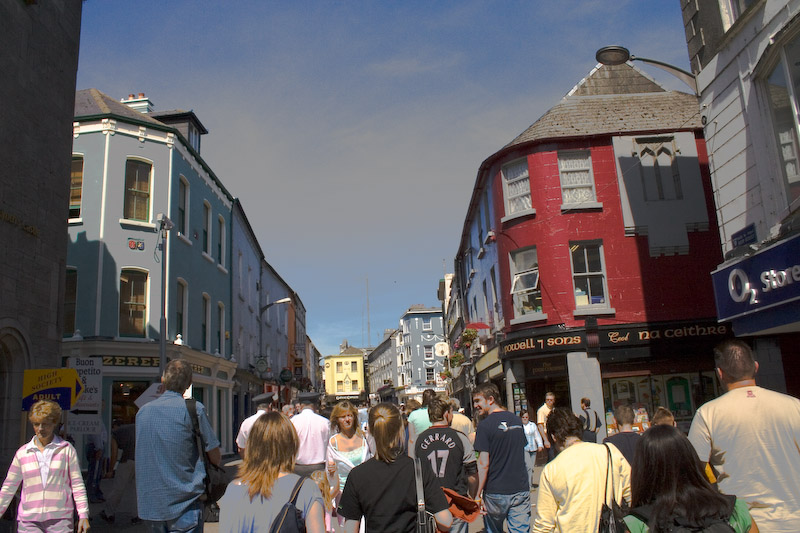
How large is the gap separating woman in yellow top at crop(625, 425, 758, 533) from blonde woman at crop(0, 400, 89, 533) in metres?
4.46

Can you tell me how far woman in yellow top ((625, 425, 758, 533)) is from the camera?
2.70 meters

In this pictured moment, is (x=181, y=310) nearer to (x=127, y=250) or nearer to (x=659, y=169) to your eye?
(x=127, y=250)

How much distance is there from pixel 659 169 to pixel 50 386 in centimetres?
1598

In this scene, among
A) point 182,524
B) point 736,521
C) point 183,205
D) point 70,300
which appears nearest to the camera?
point 736,521

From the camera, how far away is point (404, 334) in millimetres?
80812

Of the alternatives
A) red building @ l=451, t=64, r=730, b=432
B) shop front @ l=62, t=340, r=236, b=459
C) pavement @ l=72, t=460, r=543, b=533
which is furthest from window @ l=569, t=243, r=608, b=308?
shop front @ l=62, t=340, r=236, b=459

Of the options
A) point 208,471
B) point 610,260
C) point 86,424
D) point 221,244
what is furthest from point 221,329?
point 208,471

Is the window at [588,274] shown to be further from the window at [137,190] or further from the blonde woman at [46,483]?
the blonde woman at [46,483]

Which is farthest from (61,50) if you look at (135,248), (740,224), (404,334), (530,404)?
(404,334)

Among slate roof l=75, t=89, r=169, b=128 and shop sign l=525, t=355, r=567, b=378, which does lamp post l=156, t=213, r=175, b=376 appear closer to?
slate roof l=75, t=89, r=169, b=128

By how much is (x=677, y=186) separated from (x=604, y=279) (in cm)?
343

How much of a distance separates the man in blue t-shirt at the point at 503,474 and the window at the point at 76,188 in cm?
1636

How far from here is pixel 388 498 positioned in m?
4.09

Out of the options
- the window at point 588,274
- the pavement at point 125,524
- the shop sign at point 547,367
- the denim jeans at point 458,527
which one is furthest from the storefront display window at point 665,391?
the denim jeans at point 458,527
